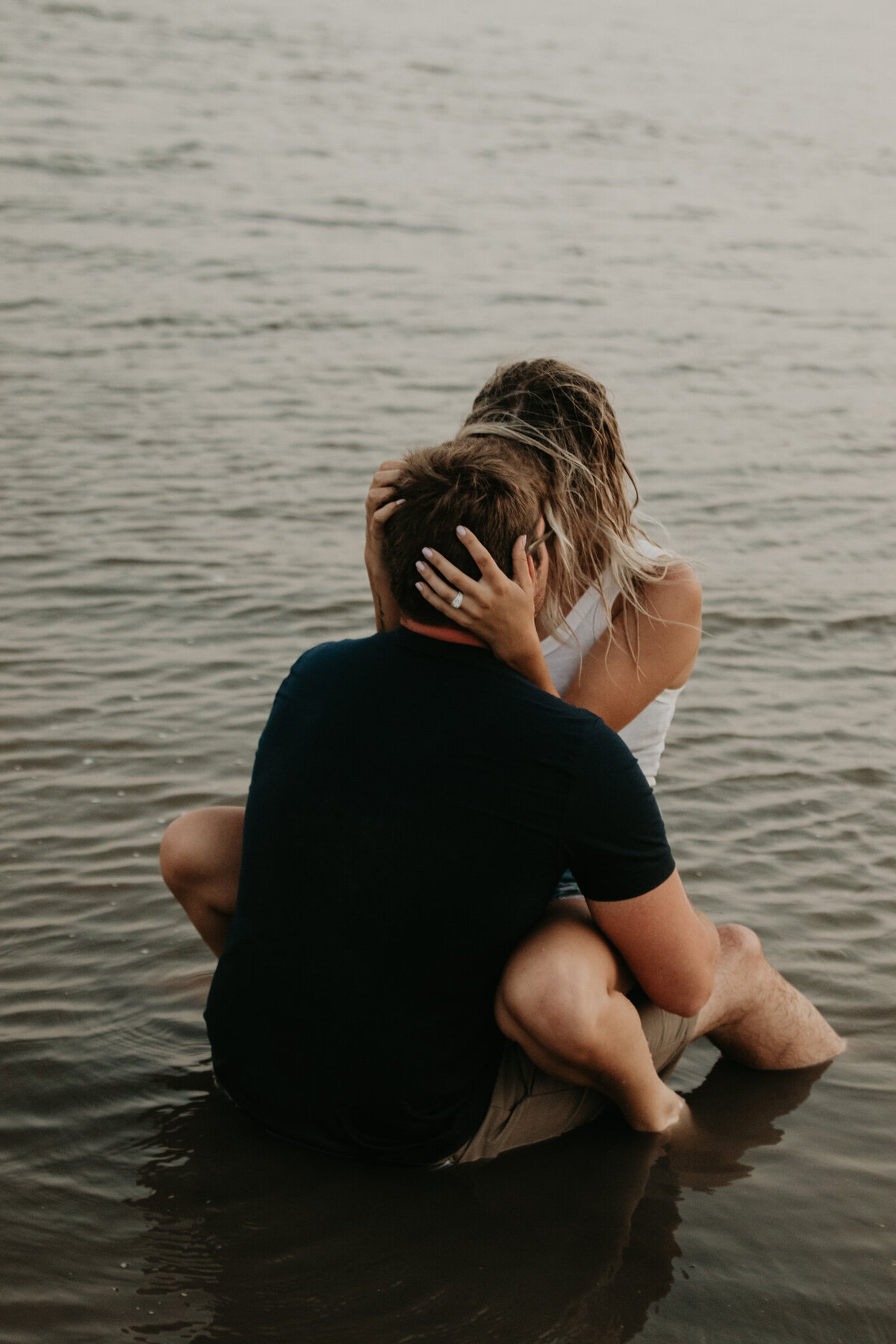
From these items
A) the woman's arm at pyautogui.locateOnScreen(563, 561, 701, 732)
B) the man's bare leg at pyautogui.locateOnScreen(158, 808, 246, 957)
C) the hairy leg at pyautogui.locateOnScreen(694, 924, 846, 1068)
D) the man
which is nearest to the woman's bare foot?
the hairy leg at pyautogui.locateOnScreen(694, 924, 846, 1068)

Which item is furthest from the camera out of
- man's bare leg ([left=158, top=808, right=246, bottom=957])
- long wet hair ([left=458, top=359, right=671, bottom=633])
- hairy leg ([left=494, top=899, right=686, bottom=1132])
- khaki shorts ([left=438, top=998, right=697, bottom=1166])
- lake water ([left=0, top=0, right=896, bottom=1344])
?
long wet hair ([left=458, top=359, right=671, bottom=633])

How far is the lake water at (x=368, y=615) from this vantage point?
9.02 ft

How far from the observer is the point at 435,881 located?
2529 mm

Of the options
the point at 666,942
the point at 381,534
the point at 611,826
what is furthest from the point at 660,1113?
the point at 381,534

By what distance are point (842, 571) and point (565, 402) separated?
13.4 ft

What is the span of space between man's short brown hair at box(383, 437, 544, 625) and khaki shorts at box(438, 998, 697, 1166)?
38.6 inches

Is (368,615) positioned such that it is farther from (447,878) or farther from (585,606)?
(447,878)

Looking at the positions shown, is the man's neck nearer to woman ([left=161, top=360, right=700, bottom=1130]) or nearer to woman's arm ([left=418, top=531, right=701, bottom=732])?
woman ([left=161, top=360, right=700, bottom=1130])

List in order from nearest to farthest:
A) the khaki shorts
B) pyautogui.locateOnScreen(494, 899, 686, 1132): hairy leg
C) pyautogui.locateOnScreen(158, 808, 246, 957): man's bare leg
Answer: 1. pyautogui.locateOnScreen(494, 899, 686, 1132): hairy leg
2. the khaki shorts
3. pyautogui.locateOnScreen(158, 808, 246, 957): man's bare leg

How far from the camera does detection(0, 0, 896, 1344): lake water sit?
9.02ft

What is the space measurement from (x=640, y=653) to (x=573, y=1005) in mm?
932

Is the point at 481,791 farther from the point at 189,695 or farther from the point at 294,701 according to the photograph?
the point at 189,695

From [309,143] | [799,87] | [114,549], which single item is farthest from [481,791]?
[799,87]

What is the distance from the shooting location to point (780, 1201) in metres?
3.00
